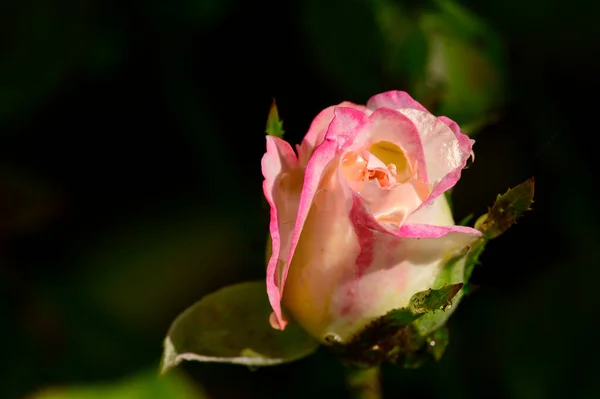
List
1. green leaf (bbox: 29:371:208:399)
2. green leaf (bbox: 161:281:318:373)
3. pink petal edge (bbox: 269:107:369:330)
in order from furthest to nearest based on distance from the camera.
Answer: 1. green leaf (bbox: 29:371:208:399)
2. green leaf (bbox: 161:281:318:373)
3. pink petal edge (bbox: 269:107:369:330)

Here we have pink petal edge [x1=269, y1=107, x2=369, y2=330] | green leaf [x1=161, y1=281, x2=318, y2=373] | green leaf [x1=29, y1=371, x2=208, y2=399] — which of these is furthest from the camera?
green leaf [x1=29, y1=371, x2=208, y2=399]

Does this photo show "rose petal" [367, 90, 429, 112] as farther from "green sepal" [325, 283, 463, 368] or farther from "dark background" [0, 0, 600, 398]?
"dark background" [0, 0, 600, 398]

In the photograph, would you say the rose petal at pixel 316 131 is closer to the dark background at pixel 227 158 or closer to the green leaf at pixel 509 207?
the green leaf at pixel 509 207

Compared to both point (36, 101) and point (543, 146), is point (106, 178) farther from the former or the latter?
point (543, 146)

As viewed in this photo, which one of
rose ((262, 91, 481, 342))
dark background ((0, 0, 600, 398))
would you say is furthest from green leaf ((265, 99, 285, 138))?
dark background ((0, 0, 600, 398))

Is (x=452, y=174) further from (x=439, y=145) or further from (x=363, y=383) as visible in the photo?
(x=363, y=383)

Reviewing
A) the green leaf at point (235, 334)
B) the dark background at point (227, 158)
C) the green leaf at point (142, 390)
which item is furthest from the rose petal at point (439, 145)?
the green leaf at point (142, 390)

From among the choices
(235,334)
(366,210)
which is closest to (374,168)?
(366,210)
